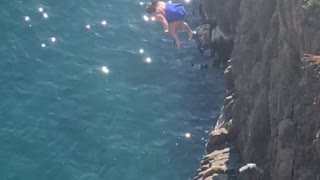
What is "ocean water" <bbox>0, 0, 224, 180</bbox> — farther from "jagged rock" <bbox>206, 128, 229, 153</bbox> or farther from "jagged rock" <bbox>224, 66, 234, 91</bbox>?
"jagged rock" <bbox>224, 66, 234, 91</bbox>

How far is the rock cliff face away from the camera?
17.8 metres

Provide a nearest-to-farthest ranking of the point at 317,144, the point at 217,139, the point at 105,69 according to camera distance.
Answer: the point at 317,144
the point at 217,139
the point at 105,69

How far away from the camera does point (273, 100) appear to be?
20.3 m

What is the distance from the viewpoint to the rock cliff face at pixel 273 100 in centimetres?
1781

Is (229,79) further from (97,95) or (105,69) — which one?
(105,69)

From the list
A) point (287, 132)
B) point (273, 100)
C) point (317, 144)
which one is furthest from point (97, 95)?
point (317, 144)

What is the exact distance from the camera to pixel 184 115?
30641mm

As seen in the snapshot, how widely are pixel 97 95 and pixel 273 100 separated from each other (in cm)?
1326

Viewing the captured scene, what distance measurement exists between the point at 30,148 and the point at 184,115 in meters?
8.38

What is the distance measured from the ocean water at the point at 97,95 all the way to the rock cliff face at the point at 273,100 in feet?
10.3

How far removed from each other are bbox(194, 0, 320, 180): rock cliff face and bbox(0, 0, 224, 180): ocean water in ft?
10.3

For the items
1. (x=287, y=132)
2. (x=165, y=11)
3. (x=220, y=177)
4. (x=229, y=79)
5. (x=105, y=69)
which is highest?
(x=165, y=11)

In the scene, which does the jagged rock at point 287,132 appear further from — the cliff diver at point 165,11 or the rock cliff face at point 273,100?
the cliff diver at point 165,11

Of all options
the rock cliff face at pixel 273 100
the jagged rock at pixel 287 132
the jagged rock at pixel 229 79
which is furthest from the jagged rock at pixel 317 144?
the jagged rock at pixel 229 79
